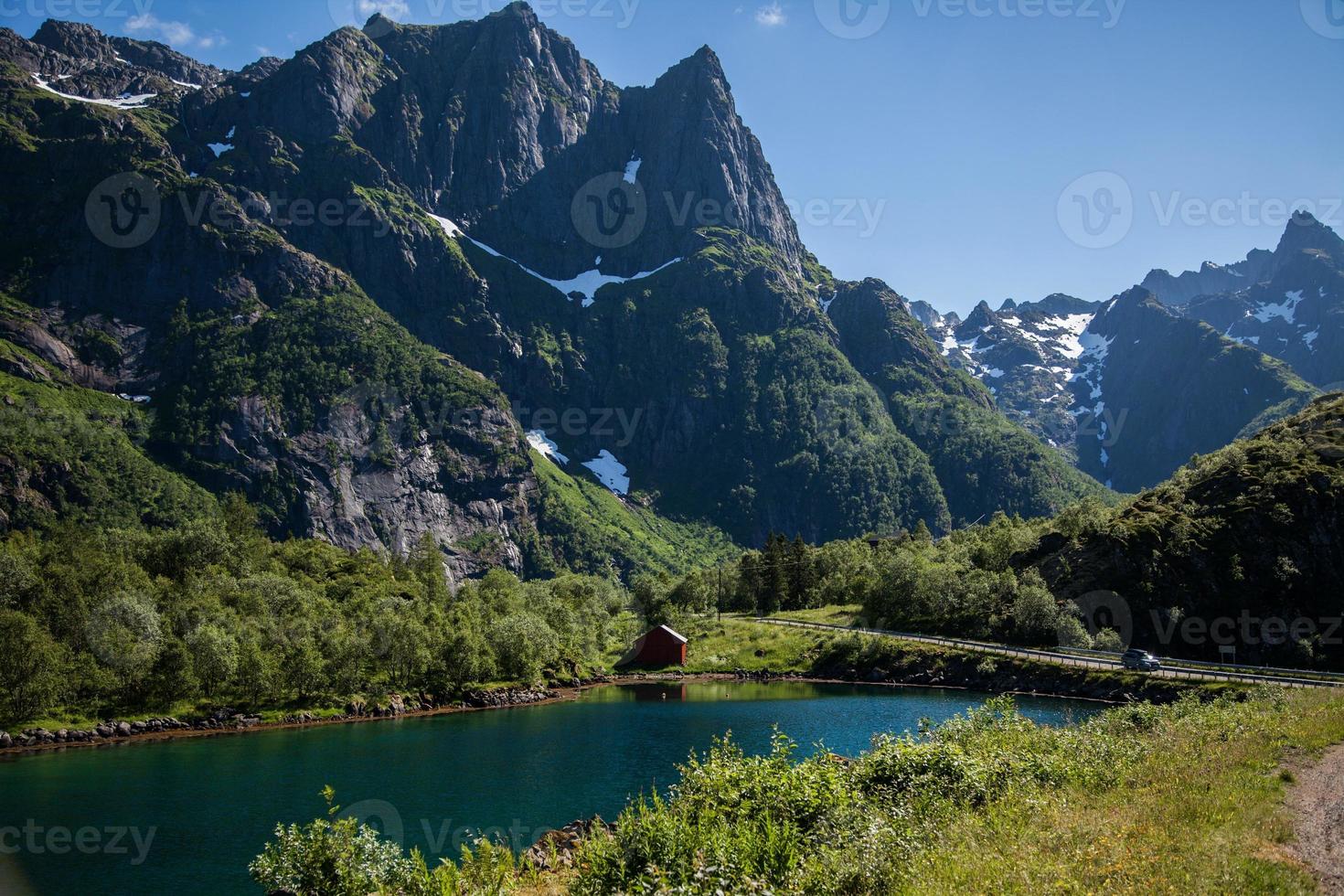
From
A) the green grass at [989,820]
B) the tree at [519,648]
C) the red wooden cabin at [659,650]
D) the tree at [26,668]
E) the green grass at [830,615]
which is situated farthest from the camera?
the green grass at [830,615]

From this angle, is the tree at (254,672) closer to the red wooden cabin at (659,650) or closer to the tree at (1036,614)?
the red wooden cabin at (659,650)

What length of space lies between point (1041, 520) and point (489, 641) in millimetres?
110524

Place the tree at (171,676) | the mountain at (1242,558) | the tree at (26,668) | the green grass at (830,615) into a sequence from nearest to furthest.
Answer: the tree at (26,668)
the tree at (171,676)
the mountain at (1242,558)
the green grass at (830,615)

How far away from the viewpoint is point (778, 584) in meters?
145

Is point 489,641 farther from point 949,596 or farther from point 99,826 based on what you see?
point 949,596

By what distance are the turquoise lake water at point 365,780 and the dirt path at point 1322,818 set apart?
15456mm

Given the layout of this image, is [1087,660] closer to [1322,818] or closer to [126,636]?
[1322,818]

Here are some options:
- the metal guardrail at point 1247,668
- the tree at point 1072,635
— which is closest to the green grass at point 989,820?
the metal guardrail at point 1247,668

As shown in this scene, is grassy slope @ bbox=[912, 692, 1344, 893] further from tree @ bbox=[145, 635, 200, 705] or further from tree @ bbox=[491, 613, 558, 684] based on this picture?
tree @ bbox=[491, 613, 558, 684]

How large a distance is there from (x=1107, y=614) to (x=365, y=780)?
85.5m

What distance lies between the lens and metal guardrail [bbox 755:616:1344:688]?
196 ft

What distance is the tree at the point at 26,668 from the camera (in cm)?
6166

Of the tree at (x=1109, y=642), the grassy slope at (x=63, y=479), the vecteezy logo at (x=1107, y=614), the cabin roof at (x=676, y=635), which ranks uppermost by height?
the grassy slope at (x=63, y=479)

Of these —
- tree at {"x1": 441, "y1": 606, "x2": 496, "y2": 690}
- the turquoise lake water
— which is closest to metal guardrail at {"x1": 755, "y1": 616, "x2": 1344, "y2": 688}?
the turquoise lake water
